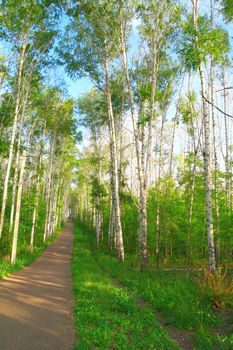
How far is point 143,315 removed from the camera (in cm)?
650

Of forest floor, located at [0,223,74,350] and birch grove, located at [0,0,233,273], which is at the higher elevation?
birch grove, located at [0,0,233,273]

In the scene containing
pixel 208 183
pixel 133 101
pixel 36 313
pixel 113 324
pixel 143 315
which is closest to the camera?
pixel 113 324

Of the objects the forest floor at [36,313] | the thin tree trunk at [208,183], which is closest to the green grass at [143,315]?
the forest floor at [36,313]

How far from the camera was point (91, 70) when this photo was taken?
16.5 metres

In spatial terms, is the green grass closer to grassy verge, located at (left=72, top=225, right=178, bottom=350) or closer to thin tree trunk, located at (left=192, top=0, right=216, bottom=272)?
grassy verge, located at (left=72, top=225, right=178, bottom=350)

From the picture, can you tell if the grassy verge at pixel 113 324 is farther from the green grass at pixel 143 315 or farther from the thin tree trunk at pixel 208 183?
the thin tree trunk at pixel 208 183

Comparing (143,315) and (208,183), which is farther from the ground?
(208,183)

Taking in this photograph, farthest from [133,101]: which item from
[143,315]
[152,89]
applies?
[143,315]

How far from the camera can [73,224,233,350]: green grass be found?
501cm

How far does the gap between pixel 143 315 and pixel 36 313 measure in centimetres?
234

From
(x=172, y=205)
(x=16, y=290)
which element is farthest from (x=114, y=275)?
(x=172, y=205)

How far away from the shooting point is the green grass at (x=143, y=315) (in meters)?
5.01

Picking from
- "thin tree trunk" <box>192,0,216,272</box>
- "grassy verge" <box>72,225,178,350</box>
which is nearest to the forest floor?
"grassy verge" <box>72,225,178,350</box>

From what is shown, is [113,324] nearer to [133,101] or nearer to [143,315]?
[143,315]
